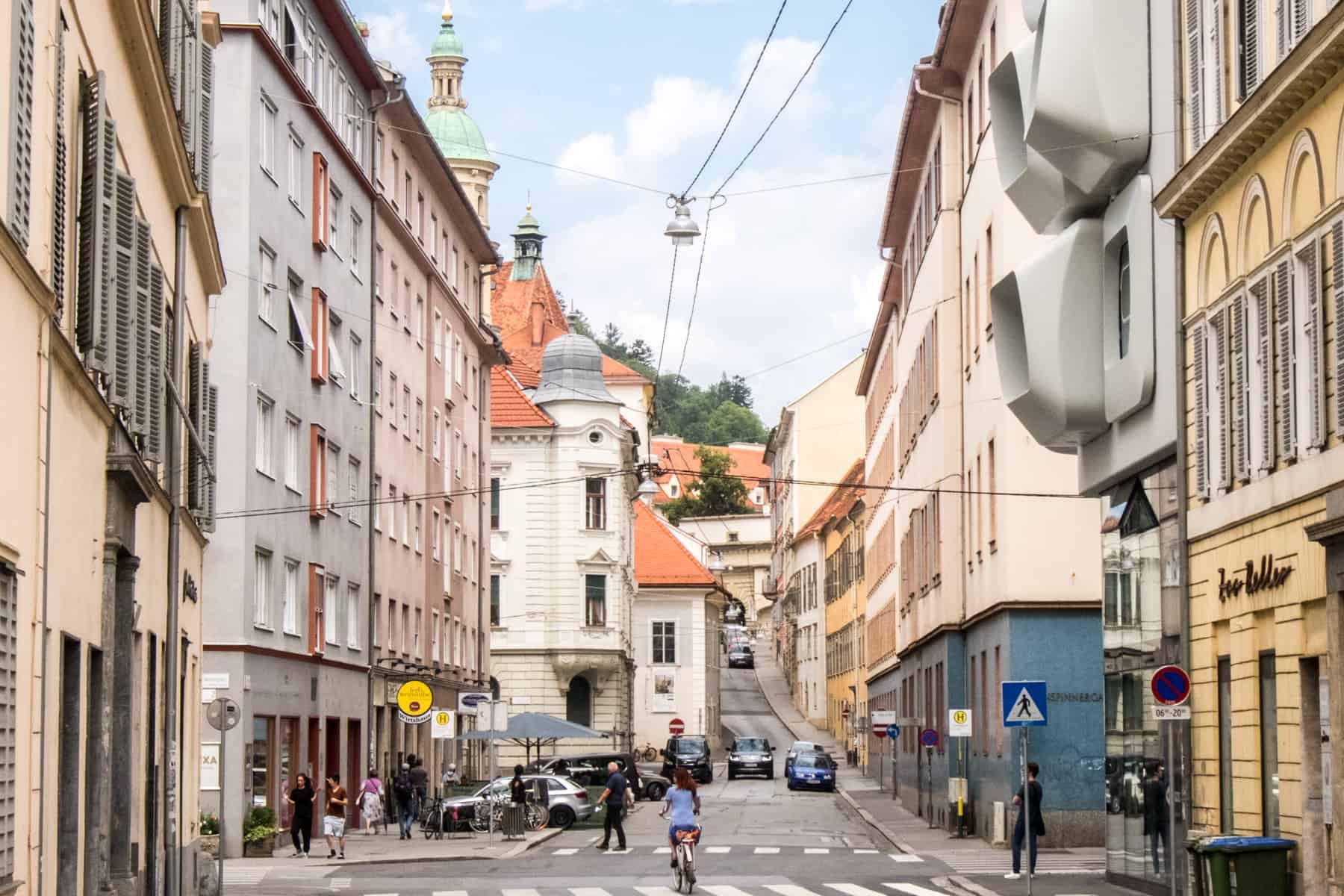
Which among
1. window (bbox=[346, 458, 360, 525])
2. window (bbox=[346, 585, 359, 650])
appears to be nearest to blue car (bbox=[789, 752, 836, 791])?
window (bbox=[346, 585, 359, 650])

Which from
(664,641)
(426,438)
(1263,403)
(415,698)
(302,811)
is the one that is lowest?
(302,811)

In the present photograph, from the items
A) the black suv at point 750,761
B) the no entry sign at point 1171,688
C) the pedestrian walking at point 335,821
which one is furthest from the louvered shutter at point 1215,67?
the black suv at point 750,761

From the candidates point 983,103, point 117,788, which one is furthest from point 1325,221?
point 983,103

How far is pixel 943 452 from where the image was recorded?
1768 inches

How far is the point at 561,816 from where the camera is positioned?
161ft

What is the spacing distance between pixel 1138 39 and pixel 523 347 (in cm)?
8423

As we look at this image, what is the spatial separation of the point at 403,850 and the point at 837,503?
221 feet

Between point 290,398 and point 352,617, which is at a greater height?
point 290,398

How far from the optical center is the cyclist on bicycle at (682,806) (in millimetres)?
28156

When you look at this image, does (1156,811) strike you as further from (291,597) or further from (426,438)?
(426,438)

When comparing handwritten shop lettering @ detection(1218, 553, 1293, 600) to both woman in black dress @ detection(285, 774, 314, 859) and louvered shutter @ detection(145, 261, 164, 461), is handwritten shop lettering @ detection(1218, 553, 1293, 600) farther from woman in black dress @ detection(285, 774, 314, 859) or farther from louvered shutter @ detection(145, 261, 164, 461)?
woman in black dress @ detection(285, 774, 314, 859)

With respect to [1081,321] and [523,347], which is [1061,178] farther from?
[523,347]

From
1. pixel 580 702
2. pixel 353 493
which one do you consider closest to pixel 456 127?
pixel 580 702

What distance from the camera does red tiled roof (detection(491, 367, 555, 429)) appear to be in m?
82.0
